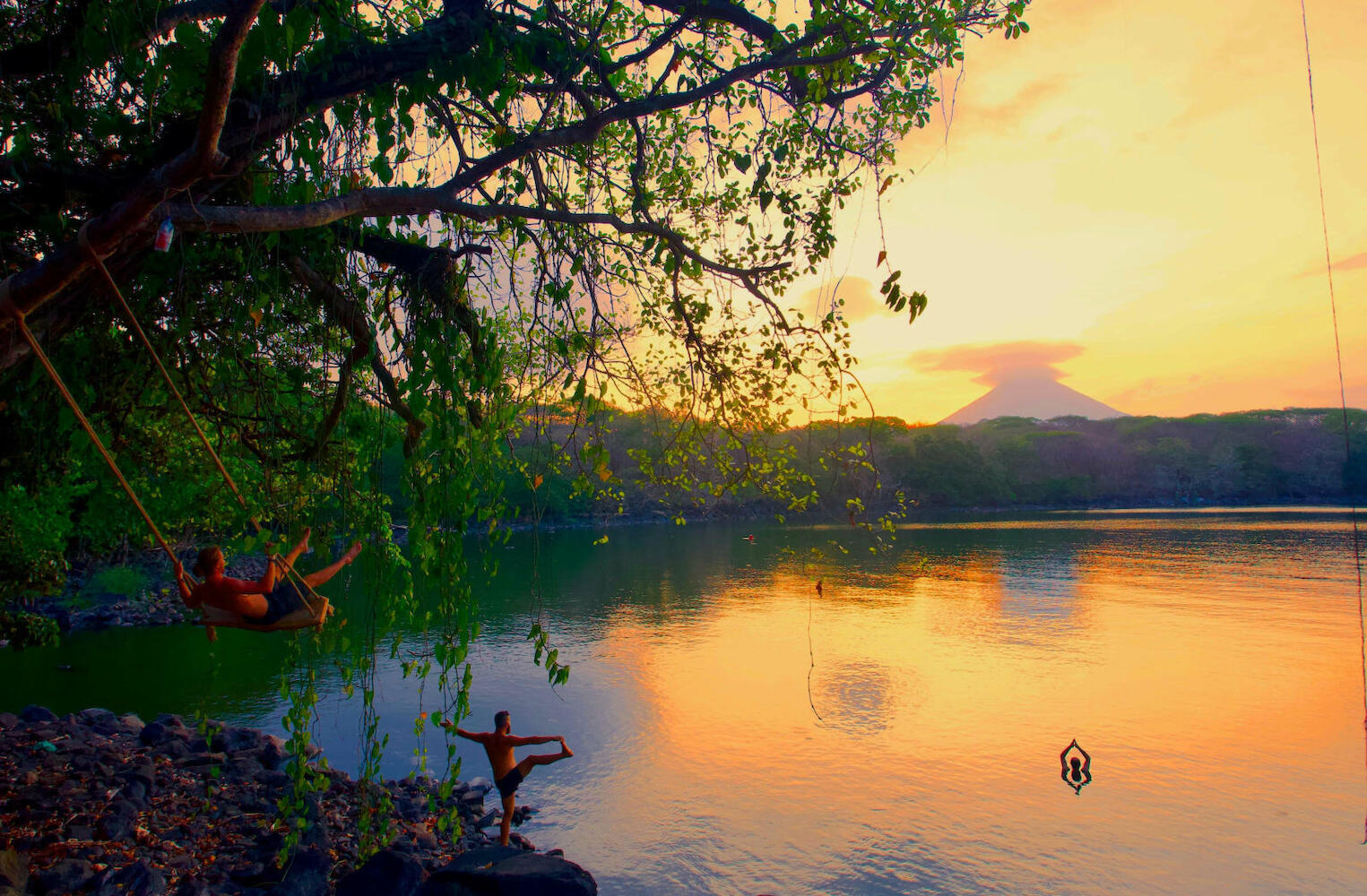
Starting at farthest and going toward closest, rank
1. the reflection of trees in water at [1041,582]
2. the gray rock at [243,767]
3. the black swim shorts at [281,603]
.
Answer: the reflection of trees in water at [1041,582] → the gray rock at [243,767] → the black swim shorts at [281,603]

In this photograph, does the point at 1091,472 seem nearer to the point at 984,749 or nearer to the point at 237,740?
the point at 984,749

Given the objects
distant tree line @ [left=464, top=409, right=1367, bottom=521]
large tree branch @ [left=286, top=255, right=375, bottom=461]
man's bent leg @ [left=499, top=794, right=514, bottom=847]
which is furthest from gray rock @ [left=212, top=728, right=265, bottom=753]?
distant tree line @ [left=464, top=409, right=1367, bottom=521]

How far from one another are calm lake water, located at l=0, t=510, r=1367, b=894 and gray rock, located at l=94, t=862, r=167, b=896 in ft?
7.15

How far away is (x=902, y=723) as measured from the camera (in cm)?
1405

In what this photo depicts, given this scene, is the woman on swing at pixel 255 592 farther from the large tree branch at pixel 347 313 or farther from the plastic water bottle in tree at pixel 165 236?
the plastic water bottle in tree at pixel 165 236

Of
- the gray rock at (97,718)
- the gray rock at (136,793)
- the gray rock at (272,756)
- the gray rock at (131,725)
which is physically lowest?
the gray rock at (272,756)

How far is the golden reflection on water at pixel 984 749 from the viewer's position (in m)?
9.18

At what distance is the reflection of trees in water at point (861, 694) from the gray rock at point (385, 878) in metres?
9.01

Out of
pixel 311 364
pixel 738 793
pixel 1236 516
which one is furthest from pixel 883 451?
pixel 311 364

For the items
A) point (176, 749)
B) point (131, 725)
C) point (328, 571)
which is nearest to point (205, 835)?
point (176, 749)

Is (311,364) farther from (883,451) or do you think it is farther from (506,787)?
(883,451)

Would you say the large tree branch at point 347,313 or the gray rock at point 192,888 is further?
the gray rock at point 192,888

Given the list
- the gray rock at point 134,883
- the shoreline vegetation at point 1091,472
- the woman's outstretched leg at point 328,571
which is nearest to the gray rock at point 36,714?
the gray rock at point 134,883

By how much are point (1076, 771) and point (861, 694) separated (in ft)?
15.4
